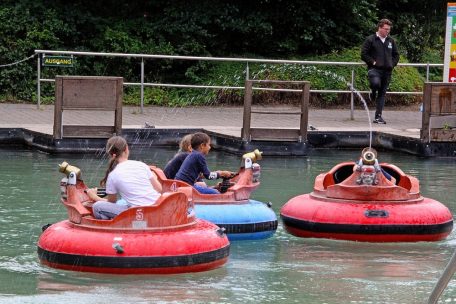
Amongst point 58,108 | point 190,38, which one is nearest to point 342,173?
point 58,108

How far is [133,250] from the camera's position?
11.1 m

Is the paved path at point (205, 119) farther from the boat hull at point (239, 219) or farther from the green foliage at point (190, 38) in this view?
the boat hull at point (239, 219)

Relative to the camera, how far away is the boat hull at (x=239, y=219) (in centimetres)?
1297

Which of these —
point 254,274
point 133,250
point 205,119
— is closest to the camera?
point 133,250

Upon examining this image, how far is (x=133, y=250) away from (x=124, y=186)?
64 centimetres

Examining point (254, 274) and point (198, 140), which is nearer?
point (254, 274)

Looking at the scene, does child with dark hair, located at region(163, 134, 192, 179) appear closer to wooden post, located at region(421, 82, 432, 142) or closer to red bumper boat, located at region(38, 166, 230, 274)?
red bumper boat, located at region(38, 166, 230, 274)

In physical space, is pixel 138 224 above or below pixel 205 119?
below

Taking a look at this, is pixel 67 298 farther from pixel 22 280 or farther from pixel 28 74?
pixel 28 74

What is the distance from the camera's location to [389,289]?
1106 cm

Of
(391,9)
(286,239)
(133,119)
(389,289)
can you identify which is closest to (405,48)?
(391,9)

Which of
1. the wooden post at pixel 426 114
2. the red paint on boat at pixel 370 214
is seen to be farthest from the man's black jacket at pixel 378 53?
the red paint on boat at pixel 370 214

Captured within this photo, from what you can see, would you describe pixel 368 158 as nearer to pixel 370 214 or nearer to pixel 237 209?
pixel 370 214

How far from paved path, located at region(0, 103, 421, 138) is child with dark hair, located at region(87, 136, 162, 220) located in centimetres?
915
